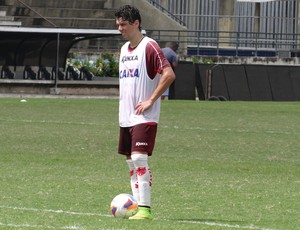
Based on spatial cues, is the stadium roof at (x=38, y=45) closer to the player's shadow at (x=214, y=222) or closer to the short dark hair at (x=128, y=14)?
the short dark hair at (x=128, y=14)

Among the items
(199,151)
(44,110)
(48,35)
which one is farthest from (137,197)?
(48,35)

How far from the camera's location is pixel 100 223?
988 centimetres

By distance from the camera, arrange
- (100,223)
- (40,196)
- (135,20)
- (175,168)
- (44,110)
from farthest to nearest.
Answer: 1. (44,110)
2. (175,168)
3. (40,196)
4. (135,20)
5. (100,223)

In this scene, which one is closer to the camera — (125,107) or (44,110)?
(125,107)

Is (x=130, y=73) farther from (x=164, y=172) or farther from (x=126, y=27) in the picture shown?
(x=164, y=172)

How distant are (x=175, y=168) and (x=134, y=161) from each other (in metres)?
5.47

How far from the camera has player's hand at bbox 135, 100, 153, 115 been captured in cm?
1045

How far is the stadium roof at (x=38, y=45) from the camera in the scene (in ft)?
131

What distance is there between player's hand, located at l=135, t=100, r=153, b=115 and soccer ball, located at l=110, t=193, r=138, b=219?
0.79 metres

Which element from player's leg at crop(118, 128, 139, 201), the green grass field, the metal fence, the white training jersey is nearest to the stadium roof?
the green grass field

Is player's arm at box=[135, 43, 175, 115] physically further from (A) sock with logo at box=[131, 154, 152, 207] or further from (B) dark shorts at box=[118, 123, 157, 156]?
(A) sock with logo at box=[131, 154, 152, 207]

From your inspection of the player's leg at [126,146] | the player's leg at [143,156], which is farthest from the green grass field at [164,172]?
the player's leg at [126,146]

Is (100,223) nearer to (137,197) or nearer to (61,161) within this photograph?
(137,197)

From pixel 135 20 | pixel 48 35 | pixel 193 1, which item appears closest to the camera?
pixel 135 20
